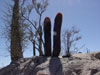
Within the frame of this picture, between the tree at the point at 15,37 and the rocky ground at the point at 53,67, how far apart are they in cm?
191

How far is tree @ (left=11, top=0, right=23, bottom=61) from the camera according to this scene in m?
12.2

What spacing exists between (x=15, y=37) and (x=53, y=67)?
5.00 meters

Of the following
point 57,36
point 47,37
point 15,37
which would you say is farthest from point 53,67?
point 15,37

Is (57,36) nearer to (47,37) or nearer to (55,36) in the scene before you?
(55,36)

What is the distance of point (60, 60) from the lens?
31.2 ft

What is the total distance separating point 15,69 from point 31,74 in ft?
4.36

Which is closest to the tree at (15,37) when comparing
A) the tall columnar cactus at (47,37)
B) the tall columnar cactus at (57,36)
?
the tall columnar cactus at (47,37)

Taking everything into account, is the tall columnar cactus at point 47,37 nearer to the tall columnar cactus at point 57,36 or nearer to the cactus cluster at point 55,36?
the cactus cluster at point 55,36

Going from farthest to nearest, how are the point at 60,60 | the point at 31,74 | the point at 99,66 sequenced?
the point at 60,60
the point at 31,74
the point at 99,66

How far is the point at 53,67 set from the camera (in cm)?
872

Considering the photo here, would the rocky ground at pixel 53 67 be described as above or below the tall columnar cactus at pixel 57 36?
below

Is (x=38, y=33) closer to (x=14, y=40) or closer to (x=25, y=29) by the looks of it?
(x=25, y=29)

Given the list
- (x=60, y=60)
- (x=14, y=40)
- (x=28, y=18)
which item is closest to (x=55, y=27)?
(x=60, y=60)

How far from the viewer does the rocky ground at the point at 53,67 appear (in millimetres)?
8227
